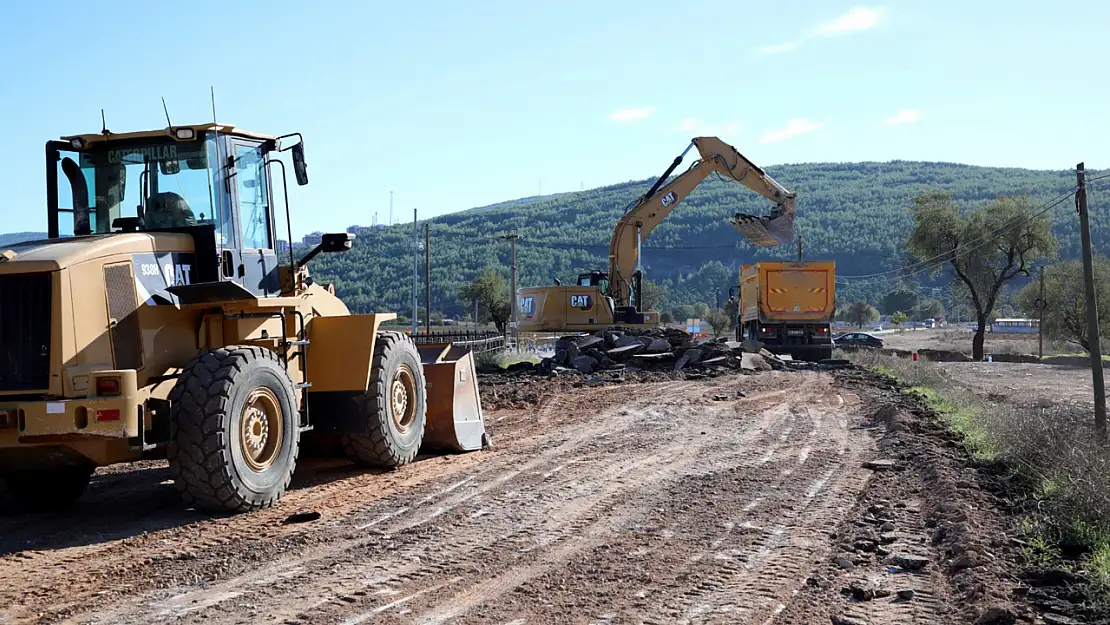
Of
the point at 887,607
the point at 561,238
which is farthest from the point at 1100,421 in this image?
the point at 561,238

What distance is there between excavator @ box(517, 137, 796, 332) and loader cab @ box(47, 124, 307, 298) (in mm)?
19397

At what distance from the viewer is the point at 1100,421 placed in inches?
470

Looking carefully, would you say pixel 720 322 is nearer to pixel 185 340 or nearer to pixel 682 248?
pixel 682 248

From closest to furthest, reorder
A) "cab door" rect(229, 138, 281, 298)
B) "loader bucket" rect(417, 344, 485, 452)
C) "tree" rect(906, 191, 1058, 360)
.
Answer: "cab door" rect(229, 138, 281, 298) → "loader bucket" rect(417, 344, 485, 452) → "tree" rect(906, 191, 1058, 360)

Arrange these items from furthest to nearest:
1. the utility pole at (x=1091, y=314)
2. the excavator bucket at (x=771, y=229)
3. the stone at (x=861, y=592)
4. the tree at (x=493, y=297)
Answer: the tree at (x=493, y=297) → the excavator bucket at (x=771, y=229) → the utility pole at (x=1091, y=314) → the stone at (x=861, y=592)

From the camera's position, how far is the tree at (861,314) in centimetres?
10612

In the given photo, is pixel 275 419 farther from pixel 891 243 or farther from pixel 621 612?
pixel 891 243

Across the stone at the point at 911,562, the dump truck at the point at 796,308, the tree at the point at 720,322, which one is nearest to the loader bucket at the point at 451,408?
the stone at the point at 911,562

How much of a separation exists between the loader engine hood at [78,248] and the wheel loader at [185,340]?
0.06 ft

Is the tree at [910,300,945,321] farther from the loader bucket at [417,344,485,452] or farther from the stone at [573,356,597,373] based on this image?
the loader bucket at [417,344,485,452]

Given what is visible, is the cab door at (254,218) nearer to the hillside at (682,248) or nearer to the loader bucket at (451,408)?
the loader bucket at (451,408)

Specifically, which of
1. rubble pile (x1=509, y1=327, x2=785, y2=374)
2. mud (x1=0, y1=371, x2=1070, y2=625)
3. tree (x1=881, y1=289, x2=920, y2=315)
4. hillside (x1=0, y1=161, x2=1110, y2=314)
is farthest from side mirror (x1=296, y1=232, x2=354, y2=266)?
tree (x1=881, y1=289, x2=920, y2=315)

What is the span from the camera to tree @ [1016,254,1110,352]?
1802 inches

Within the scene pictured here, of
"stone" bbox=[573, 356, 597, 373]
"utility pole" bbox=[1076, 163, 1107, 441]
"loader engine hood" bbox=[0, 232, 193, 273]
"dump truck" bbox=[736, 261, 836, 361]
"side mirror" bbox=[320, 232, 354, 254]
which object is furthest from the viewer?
"dump truck" bbox=[736, 261, 836, 361]
